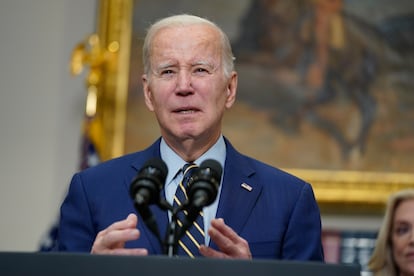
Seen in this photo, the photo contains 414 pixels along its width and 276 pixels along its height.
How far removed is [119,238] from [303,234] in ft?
2.80

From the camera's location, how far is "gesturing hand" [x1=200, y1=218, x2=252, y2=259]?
292 centimetres

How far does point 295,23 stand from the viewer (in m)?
7.16

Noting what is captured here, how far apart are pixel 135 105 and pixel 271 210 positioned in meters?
3.70

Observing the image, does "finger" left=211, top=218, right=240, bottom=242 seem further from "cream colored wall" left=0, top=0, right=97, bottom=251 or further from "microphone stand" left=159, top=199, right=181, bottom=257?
"cream colored wall" left=0, top=0, right=97, bottom=251

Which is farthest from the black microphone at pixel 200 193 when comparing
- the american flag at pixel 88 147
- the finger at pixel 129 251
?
the american flag at pixel 88 147

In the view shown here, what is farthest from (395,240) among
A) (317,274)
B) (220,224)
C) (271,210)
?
(317,274)

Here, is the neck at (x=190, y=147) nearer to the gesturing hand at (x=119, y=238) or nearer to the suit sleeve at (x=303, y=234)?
the suit sleeve at (x=303, y=234)

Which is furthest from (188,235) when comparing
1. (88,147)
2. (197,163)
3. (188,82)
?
(88,147)

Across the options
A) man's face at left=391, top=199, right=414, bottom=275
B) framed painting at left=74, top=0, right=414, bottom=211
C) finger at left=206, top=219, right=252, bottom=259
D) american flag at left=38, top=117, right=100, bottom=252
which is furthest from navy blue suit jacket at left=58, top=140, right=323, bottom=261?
framed painting at left=74, top=0, right=414, bottom=211

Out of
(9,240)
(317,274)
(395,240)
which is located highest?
(317,274)

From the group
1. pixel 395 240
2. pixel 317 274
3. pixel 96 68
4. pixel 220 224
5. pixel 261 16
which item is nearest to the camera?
pixel 317 274

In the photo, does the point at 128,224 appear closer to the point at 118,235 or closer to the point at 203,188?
the point at 118,235

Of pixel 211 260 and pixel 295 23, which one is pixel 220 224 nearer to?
pixel 211 260

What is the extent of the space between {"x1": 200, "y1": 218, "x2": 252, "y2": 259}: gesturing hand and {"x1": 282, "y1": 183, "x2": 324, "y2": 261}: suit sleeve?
0.45 metres
